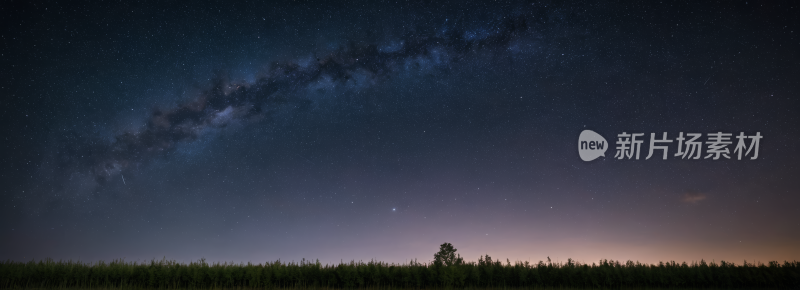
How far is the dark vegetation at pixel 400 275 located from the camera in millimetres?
23250

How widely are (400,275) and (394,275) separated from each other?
43 centimetres

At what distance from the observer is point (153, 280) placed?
23.3m

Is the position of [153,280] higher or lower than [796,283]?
higher

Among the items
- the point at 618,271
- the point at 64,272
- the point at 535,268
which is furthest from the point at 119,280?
the point at 618,271

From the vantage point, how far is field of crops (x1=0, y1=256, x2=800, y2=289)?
23.2 metres

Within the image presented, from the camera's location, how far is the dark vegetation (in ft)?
76.3

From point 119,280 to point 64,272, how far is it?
3106 millimetres

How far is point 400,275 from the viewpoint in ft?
82.8

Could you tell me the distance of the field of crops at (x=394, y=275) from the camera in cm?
2322

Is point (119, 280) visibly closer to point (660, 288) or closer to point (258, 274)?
point (258, 274)

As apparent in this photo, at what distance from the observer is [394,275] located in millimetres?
25047

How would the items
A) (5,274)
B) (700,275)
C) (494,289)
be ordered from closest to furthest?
(5,274), (494,289), (700,275)

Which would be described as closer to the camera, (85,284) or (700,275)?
(85,284)

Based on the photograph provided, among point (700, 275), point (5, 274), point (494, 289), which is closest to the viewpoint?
point (5, 274)
